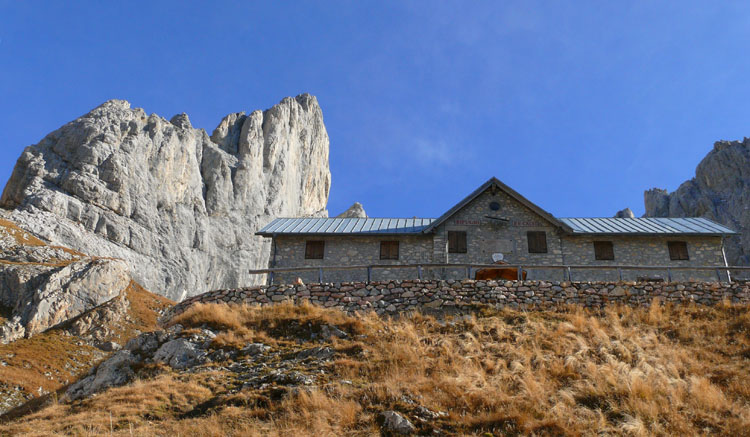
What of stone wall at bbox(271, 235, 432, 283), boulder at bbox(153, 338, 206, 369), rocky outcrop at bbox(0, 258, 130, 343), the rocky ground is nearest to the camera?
boulder at bbox(153, 338, 206, 369)

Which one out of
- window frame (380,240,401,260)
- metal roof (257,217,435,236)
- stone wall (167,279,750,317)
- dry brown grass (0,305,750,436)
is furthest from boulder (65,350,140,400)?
window frame (380,240,401,260)

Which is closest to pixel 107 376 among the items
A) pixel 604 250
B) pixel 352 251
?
pixel 352 251

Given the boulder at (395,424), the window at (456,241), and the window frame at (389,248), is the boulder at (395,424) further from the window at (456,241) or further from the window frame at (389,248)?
the window at (456,241)

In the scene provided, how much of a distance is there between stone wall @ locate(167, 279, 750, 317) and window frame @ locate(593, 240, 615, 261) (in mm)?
5919

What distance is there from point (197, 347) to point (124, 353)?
237 cm

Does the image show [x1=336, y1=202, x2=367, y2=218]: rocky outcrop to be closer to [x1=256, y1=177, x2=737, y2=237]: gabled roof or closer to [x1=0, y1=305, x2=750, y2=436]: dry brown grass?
[x1=256, y1=177, x2=737, y2=237]: gabled roof

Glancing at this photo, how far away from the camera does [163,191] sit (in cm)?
8869

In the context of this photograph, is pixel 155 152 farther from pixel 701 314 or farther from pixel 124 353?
pixel 701 314

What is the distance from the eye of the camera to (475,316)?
20609 millimetres

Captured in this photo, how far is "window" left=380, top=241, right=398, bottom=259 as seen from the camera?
2841 centimetres

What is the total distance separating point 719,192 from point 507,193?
261 feet

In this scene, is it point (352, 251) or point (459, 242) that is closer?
point (352, 251)

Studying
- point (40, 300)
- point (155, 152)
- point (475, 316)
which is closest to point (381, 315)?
point (475, 316)

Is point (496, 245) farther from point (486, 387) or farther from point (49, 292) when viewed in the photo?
point (49, 292)
